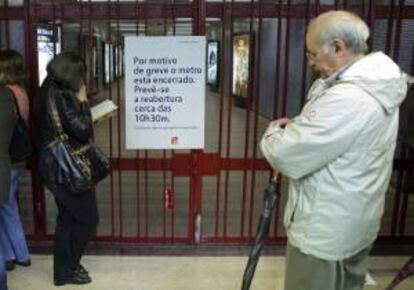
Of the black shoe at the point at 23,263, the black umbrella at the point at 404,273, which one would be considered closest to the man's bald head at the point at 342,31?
the black umbrella at the point at 404,273

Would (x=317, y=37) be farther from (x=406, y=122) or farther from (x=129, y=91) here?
→ (x=129, y=91)

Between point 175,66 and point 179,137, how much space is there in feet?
1.56

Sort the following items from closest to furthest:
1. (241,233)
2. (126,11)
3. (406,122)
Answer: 1. (406,122)
2. (126,11)
3. (241,233)

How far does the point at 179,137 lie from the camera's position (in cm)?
332

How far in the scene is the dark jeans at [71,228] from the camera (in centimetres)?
278

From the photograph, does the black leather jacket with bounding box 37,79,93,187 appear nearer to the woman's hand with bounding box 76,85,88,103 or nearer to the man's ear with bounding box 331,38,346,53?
the woman's hand with bounding box 76,85,88,103

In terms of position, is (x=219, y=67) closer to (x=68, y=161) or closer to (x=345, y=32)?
(x=68, y=161)

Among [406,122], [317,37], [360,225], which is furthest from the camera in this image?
[406,122]

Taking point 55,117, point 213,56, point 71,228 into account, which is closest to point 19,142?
point 55,117

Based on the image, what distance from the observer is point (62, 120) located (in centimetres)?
262

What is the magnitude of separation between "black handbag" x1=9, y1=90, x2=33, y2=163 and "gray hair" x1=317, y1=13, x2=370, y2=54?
179 centimetres

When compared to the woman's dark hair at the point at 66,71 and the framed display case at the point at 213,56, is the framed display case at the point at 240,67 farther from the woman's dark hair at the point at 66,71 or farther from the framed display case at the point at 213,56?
the woman's dark hair at the point at 66,71

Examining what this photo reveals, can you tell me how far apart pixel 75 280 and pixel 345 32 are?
2.18m

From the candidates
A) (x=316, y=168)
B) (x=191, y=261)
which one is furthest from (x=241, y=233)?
(x=316, y=168)
